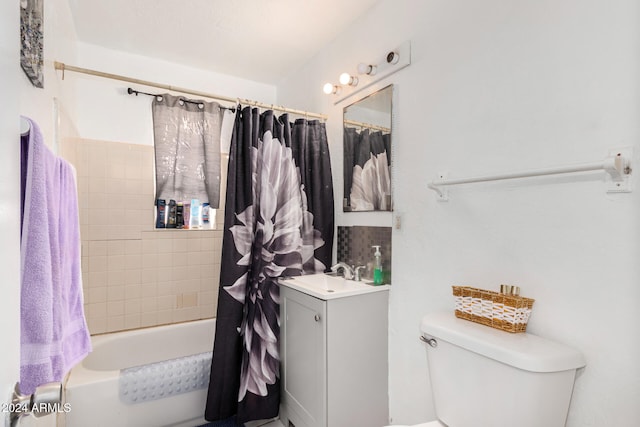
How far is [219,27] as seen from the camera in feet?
6.96

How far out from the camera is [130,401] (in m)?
1.82

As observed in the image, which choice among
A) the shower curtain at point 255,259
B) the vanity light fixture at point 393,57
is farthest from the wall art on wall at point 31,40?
the vanity light fixture at point 393,57

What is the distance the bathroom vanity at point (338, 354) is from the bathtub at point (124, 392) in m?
0.63

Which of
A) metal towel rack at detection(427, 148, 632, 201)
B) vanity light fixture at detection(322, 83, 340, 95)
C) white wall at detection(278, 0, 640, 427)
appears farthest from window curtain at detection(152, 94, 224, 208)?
metal towel rack at detection(427, 148, 632, 201)

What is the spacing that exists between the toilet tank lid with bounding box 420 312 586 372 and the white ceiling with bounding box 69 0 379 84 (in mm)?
1797

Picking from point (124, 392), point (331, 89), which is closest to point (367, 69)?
point (331, 89)

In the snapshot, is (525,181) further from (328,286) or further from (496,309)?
(328,286)

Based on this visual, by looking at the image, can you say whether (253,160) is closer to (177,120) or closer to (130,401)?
(177,120)

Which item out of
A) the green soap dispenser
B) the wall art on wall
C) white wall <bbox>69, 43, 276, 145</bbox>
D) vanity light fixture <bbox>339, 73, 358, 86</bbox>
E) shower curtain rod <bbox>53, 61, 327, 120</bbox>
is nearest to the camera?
the wall art on wall

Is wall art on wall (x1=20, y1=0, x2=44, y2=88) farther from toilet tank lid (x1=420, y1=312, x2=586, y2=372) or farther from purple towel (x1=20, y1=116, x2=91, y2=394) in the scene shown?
toilet tank lid (x1=420, y1=312, x2=586, y2=372)

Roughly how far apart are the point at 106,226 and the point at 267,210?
1386 mm

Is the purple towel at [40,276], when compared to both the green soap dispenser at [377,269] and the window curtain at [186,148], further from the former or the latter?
the green soap dispenser at [377,269]

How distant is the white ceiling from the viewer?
191 cm

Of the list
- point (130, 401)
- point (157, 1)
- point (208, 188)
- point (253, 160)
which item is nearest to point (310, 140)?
point (253, 160)
